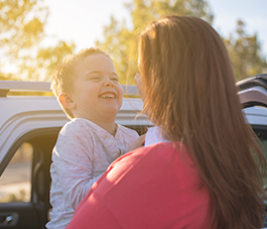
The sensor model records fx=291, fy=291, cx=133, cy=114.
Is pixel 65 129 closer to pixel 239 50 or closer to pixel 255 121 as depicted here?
pixel 255 121

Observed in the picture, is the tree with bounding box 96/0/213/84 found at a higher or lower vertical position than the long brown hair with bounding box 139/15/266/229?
higher

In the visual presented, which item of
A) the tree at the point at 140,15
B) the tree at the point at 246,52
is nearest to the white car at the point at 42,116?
the tree at the point at 140,15

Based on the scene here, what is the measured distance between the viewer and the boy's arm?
52.3 inches

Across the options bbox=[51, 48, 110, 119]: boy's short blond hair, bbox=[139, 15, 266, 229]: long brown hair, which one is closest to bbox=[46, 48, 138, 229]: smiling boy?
bbox=[51, 48, 110, 119]: boy's short blond hair

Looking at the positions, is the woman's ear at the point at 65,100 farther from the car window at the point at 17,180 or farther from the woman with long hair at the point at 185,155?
the car window at the point at 17,180

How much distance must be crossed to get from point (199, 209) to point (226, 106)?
396 millimetres

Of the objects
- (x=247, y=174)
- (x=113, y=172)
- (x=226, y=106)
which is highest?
(x=226, y=106)

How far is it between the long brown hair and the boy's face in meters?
0.58

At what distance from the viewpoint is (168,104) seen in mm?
1120

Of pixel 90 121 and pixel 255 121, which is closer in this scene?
pixel 90 121

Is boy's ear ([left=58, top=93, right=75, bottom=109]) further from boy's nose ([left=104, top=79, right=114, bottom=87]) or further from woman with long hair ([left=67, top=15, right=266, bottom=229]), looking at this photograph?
woman with long hair ([left=67, top=15, right=266, bottom=229])

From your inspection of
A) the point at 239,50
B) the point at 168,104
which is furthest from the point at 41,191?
the point at 239,50

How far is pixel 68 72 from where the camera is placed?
1.86m

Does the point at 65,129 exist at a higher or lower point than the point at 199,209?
higher
